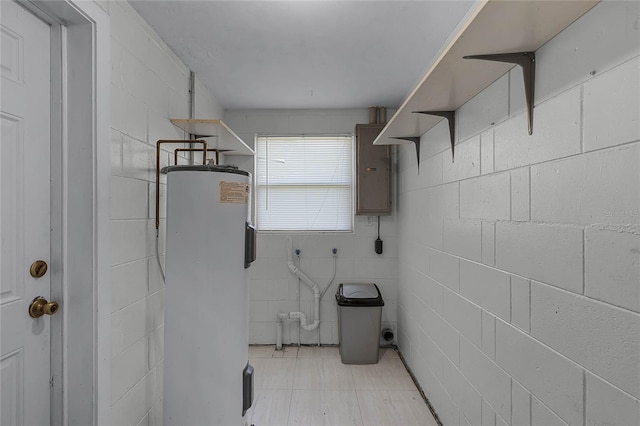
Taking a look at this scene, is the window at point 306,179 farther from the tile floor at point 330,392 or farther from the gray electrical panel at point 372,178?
the tile floor at point 330,392

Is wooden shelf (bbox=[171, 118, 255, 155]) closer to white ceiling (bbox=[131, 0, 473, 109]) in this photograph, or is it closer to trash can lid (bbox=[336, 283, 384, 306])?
white ceiling (bbox=[131, 0, 473, 109])

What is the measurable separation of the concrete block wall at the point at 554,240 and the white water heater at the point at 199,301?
1.33 metres

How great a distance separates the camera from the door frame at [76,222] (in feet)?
4.50

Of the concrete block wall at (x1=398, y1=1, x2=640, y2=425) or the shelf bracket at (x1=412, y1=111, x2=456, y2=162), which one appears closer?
the concrete block wall at (x1=398, y1=1, x2=640, y2=425)

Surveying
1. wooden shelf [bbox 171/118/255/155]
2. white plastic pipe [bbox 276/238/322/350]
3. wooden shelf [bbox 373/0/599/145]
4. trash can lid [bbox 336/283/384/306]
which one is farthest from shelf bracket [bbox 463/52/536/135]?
white plastic pipe [bbox 276/238/322/350]

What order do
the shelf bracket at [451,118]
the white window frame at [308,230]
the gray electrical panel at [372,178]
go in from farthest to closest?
the white window frame at [308,230] < the gray electrical panel at [372,178] < the shelf bracket at [451,118]

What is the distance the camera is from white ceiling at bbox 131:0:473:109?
1692 millimetres

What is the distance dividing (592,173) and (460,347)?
1.25 metres

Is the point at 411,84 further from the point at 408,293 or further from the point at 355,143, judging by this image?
the point at 408,293

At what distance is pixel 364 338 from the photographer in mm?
2930

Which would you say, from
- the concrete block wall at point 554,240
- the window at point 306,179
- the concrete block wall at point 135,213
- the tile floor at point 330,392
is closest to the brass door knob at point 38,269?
the concrete block wall at point 135,213

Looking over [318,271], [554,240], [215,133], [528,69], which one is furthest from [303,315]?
[528,69]

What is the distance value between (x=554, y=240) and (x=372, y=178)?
7.39 feet

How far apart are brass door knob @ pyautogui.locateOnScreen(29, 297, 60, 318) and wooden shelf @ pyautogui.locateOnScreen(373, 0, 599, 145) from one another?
1966mm
